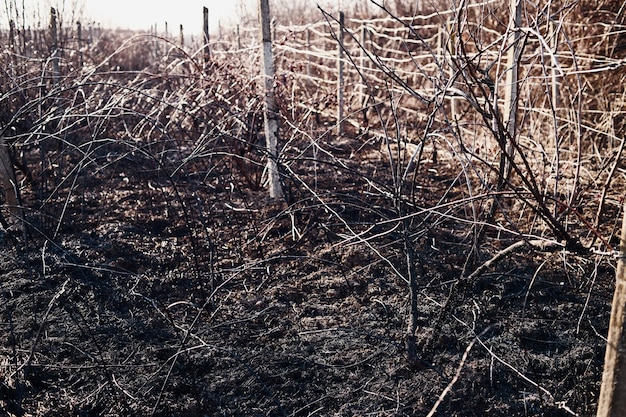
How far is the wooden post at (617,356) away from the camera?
4.08 ft

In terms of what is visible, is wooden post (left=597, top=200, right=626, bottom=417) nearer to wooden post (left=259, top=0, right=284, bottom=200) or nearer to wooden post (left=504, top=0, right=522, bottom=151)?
wooden post (left=504, top=0, right=522, bottom=151)

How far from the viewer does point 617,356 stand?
1263 millimetres

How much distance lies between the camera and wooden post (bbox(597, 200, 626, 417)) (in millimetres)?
1242

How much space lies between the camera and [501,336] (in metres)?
2.51

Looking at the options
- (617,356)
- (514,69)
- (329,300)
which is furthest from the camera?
(514,69)

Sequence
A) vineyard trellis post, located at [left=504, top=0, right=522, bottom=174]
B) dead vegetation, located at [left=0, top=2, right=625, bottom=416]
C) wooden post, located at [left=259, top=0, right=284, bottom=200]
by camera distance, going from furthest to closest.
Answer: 1. wooden post, located at [left=259, top=0, right=284, bottom=200]
2. dead vegetation, located at [left=0, top=2, right=625, bottom=416]
3. vineyard trellis post, located at [left=504, top=0, right=522, bottom=174]

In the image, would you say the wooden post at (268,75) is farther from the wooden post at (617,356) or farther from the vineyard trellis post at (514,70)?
the wooden post at (617,356)

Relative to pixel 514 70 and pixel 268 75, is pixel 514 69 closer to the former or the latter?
pixel 514 70

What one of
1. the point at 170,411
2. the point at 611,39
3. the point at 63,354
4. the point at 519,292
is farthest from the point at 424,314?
the point at 611,39

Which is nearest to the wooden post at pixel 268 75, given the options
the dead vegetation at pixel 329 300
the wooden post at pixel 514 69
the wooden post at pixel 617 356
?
the dead vegetation at pixel 329 300

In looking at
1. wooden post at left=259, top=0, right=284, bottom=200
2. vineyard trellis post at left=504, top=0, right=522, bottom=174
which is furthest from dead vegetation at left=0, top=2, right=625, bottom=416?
wooden post at left=259, top=0, right=284, bottom=200

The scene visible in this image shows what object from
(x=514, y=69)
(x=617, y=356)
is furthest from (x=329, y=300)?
(x=514, y=69)

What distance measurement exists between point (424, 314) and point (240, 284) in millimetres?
924

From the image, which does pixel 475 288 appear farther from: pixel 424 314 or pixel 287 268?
pixel 287 268
